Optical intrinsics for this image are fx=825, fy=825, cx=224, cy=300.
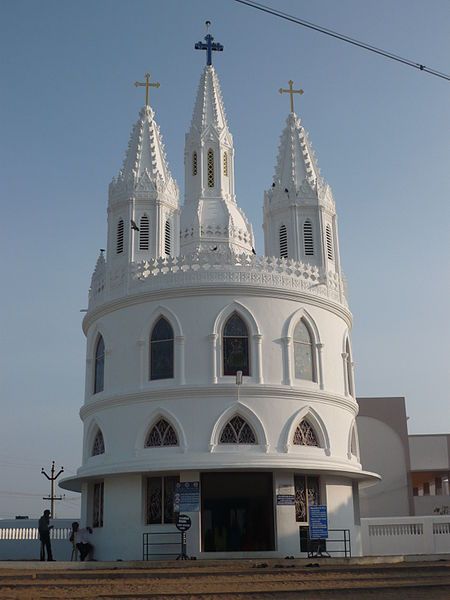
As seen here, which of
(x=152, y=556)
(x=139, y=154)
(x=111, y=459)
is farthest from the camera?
(x=139, y=154)

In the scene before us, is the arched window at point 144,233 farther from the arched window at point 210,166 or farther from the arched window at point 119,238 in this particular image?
the arched window at point 210,166

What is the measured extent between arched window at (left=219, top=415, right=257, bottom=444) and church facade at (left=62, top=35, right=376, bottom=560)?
1.5 inches

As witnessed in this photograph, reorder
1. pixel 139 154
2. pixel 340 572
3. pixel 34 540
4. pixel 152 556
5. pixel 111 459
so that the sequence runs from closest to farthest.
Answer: pixel 340 572 < pixel 152 556 < pixel 111 459 < pixel 139 154 < pixel 34 540

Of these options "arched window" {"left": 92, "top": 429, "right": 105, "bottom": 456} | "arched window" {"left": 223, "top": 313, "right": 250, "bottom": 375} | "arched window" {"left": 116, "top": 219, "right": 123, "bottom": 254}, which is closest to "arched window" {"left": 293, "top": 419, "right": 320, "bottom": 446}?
"arched window" {"left": 223, "top": 313, "right": 250, "bottom": 375}

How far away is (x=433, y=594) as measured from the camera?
14789mm

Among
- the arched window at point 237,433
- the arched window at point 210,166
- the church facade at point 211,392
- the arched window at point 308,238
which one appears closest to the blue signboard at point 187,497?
the church facade at point 211,392

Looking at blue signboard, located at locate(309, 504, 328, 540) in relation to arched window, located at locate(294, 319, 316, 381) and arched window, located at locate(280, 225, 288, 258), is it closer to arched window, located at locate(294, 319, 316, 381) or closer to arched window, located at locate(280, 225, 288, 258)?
arched window, located at locate(294, 319, 316, 381)

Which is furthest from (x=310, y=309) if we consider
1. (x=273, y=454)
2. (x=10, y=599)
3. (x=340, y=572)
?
(x=10, y=599)

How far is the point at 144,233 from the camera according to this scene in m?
32.0

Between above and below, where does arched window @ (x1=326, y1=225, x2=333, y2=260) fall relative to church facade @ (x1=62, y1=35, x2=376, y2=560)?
above

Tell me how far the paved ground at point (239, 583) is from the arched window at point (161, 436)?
5.75 metres

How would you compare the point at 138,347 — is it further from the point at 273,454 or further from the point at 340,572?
the point at 340,572

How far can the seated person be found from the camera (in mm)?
28688

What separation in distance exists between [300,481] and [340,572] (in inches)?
348
